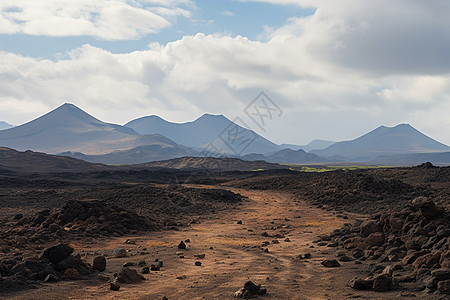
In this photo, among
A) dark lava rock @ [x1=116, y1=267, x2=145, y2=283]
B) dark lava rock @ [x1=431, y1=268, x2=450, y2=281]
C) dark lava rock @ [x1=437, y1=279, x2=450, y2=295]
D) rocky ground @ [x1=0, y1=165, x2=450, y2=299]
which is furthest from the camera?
dark lava rock @ [x1=116, y1=267, x2=145, y2=283]

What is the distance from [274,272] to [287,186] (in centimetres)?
3567

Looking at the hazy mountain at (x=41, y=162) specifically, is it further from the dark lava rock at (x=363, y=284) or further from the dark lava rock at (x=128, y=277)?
the dark lava rock at (x=363, y=284)

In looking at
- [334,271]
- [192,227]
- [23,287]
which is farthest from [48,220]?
[334,271]

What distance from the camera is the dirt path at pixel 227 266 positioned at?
31.0 feet

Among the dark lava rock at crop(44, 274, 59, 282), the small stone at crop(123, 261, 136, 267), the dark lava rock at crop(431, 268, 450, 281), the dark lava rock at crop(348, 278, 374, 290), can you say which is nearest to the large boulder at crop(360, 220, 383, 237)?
the dark lava rock at crop(348, 278, 374, 290)

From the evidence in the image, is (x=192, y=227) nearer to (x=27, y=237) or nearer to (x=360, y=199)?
(x=27, y=237)

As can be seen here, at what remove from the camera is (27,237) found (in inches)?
681

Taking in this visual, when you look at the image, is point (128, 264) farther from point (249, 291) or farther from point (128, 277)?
point (249, 291)

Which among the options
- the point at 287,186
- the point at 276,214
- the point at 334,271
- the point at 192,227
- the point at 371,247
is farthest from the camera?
the point at 287,186

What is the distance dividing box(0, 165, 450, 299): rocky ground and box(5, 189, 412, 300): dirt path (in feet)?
0.13

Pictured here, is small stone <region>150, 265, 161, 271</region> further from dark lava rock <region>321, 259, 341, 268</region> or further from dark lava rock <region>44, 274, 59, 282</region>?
dark lava rock <region>321, 259, 341, 268</region>

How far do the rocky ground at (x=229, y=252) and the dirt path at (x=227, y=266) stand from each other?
40 millimetres

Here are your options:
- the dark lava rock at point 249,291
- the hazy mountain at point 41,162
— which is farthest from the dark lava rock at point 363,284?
the hazy mountain at point 41,162

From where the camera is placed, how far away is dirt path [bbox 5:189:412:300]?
9.44 m
